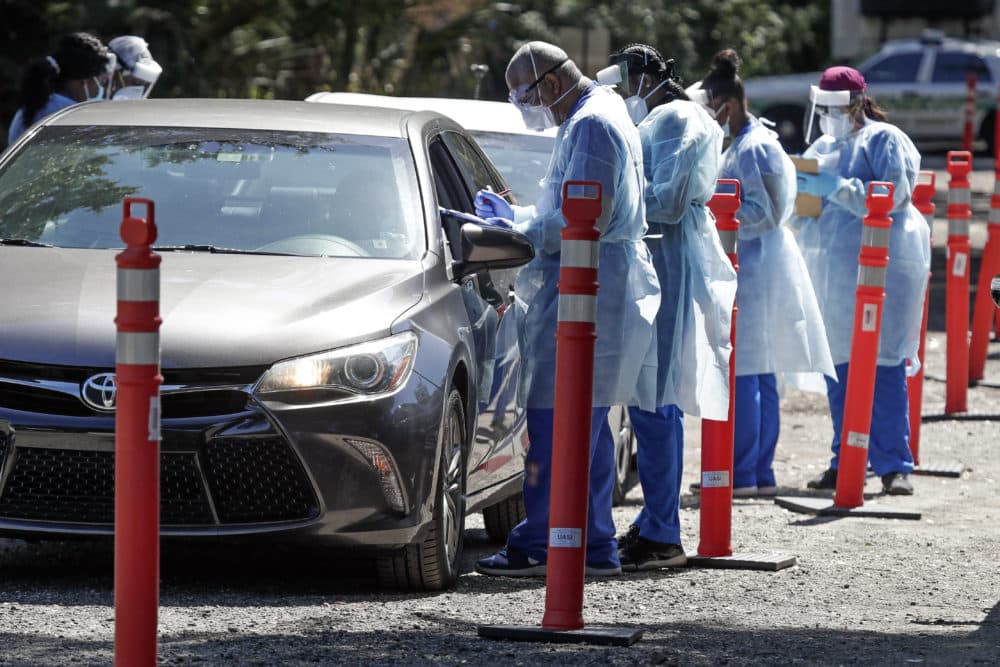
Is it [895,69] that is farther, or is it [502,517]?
[895,69]

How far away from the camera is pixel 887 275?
9.02 metres

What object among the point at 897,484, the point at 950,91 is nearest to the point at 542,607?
the point at 897,484

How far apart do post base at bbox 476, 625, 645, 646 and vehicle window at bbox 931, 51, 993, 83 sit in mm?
24249

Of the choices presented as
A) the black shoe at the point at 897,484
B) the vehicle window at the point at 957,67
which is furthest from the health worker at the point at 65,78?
the vehicle window at the point at 957,67

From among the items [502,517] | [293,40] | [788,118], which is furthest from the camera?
[788,118]

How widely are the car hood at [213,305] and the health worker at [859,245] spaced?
3.45 m

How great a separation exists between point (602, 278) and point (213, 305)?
4.19 ft

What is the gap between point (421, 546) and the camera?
5.84 m

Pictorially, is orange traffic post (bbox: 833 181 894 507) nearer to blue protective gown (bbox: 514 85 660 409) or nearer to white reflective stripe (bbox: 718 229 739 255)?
white reflective stripe (bbox: 718 229 739 255)

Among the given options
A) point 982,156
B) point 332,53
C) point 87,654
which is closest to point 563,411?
point 87,654

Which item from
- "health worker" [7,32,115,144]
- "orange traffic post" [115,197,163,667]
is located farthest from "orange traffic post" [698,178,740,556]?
"health worker" [7,32,115,144]

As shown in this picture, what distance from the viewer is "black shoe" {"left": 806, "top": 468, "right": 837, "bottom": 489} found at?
9.14 m

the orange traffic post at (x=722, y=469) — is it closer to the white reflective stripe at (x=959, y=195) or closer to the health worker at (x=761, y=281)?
the health worker at (x=761, y=281)

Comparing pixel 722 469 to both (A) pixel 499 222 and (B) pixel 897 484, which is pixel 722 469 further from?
(B) pixel 897 484
